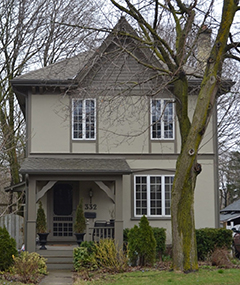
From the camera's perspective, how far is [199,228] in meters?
18.4

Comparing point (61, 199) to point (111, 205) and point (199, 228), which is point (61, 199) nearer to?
point (111, 205)

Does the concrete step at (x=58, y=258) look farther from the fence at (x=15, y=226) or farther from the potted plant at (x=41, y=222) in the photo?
the fence at (x=15, y=226)

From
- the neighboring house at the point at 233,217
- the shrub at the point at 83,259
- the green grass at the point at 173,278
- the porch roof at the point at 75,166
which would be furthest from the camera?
the neighboring house at the point at 233,217

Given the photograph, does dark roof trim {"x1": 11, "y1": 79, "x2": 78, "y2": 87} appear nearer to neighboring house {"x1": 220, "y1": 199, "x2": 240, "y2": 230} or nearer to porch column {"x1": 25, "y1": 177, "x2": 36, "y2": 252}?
porch column {"x1": 25, "y1": 177, "x2": 36, "y2": 252}

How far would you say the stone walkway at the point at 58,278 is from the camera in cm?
1332

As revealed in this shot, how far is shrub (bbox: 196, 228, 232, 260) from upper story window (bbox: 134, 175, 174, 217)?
5.67ft

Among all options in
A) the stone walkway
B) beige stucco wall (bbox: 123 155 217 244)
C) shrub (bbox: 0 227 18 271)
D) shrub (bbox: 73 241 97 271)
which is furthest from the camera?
beige stucco wall (bbox: 123 155 217 244)

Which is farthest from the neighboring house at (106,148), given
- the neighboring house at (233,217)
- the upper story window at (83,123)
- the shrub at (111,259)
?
the neighboring house at (233,217)

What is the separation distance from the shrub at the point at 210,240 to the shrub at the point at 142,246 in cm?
270

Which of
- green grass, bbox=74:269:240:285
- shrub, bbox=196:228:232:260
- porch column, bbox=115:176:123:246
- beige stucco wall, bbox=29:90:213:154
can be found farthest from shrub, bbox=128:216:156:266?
beige stucco wall, bbox=29:90:213:154

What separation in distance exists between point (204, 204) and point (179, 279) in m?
7.09

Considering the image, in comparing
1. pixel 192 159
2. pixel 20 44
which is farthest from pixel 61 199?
pixel 20 44

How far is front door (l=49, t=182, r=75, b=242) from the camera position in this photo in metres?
18.5

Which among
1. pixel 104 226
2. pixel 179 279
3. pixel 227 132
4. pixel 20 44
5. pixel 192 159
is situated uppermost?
pixel 20 44
